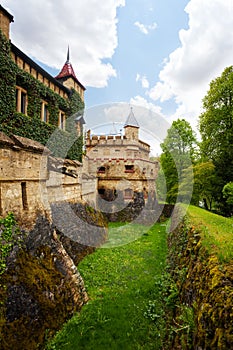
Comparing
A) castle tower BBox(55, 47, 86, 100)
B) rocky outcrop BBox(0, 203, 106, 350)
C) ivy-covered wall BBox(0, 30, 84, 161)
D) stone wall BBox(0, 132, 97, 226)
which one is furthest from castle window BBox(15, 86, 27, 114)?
rocky outcrop BBox(0, 203, 106, 350)

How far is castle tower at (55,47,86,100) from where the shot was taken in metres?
13.1

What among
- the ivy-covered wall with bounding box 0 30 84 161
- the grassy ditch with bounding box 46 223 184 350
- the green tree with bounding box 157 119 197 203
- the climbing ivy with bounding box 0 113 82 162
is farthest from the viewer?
the green tree with bounding box 157 119 197 203

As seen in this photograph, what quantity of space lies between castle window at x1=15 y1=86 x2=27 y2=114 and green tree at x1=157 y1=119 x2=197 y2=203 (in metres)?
13.9

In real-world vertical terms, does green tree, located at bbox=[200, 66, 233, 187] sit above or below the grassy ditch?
above

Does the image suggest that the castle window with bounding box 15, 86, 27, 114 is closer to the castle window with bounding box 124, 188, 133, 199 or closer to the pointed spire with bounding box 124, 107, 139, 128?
the castle window with bounding box 124, 188, 133, 199

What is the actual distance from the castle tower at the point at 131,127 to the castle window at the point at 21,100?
13.2m

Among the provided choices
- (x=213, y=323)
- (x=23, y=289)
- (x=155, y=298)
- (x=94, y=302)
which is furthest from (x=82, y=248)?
(x=213, y=323)

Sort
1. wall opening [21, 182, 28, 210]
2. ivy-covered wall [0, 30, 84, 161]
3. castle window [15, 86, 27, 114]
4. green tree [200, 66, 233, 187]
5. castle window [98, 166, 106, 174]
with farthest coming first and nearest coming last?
castle window [98, 166, 106, 174] < green tree [200, 66, 233, 187] < castle window [15, 86, 27, 114] < ivy-covered wall [0, 30, 84, 161] < wall opening [21, 182, 28, 210]

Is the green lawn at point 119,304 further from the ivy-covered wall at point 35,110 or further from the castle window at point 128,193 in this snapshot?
the castle window at point 128,193

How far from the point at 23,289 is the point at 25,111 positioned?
7.88m

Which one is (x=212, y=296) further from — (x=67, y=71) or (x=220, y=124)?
(x=67, y=71)

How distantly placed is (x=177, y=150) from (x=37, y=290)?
17749 mm

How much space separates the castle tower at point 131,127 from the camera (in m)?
21.2

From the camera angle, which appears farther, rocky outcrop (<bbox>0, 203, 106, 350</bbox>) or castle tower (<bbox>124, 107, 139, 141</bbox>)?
castle tower (<bbox>124, 107, 139, 141</bbox>)
